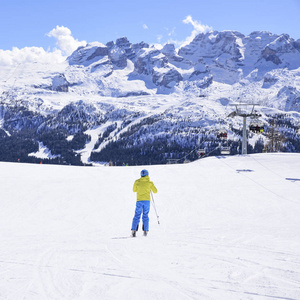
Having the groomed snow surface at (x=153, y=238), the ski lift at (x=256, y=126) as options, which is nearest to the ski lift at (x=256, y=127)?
the ski lift at (x=256, y=126)

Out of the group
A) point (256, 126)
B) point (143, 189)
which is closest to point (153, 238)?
point (143, 189)

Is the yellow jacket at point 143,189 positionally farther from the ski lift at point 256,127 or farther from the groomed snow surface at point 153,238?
the ski lift at point 256,127

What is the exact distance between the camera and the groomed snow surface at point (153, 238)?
5484mm

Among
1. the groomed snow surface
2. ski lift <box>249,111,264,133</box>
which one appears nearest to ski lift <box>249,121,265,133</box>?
ski lift <box>249,111,264,133</box>

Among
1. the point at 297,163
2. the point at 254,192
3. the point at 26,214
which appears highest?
the point at 297,163

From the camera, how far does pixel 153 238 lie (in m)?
9.54

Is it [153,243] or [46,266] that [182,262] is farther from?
[46,266]

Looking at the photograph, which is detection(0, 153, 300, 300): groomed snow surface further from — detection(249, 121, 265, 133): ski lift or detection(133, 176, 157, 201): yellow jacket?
detection(249, 121, 265, 133): ski lift

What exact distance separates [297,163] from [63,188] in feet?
69.9

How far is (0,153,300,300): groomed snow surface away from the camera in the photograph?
5.48 m

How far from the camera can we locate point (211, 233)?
10.2 m

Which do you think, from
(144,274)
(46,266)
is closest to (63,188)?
(46,266)

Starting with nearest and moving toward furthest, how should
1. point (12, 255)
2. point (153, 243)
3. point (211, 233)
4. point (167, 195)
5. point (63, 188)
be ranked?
point (12, 255) → point (153, 243) → point (211, 233) → point (167, 195) → point (63, 188)

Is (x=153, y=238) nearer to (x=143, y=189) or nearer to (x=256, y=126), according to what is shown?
(x=143, y=189)
